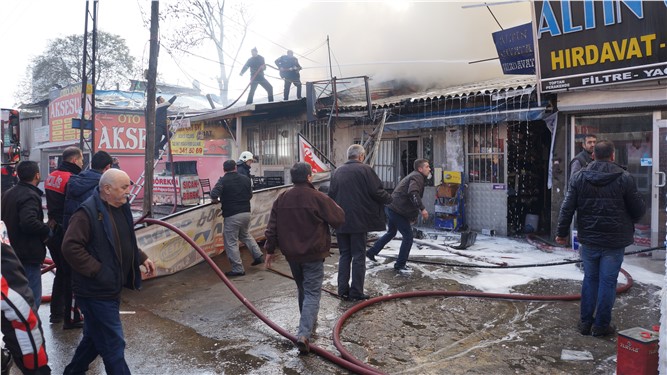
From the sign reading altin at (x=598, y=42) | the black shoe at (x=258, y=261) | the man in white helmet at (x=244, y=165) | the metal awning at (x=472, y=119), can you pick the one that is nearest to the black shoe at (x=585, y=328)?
the sign reading altin at (x=598, y=42)

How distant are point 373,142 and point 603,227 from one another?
7695 mm

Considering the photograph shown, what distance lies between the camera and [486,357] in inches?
169

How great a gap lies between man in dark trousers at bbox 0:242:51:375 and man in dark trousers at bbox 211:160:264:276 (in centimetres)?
493

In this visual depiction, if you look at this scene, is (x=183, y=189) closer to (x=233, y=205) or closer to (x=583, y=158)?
(x=233, y=205)

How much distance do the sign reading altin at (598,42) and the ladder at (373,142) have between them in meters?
3.65

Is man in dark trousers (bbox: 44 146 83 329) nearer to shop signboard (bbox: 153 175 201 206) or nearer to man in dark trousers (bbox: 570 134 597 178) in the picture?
man in dark trousers (bbox: 570 134 597 178)

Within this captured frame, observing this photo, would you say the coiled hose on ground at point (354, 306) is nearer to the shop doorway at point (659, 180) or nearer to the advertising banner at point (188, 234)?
the advertising banner at point (188, 234)

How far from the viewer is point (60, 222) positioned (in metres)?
5.30

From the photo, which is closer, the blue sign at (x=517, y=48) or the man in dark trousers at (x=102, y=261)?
the man in dark trousers at (x=102, y=261)

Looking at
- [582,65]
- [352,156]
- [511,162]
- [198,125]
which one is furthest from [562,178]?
[198,125]

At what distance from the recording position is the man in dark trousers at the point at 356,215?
6004 mm

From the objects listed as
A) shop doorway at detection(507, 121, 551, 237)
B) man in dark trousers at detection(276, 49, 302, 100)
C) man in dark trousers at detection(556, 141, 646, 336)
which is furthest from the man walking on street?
man in dark trousers at detection(276, 49, 302, 100)

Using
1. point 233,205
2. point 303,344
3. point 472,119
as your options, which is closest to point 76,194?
point 303,344

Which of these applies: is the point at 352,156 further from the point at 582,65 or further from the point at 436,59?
the point at 436,59
